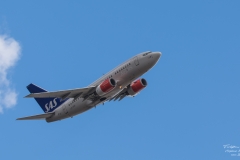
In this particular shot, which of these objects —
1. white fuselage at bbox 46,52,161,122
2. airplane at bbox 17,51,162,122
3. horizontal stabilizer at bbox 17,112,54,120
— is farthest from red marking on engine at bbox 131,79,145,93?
horizontal stabilizer at bbox 17,112,54,120

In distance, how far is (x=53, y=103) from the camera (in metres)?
76.4

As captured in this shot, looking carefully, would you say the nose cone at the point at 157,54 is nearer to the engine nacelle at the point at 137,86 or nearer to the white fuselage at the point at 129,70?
the white fuselage at the point at 129,70

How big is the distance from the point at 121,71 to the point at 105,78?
3155 mm

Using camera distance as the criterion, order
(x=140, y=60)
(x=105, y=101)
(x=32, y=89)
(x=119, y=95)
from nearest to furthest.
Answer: (x=140, y=60) < (x=105, y=101) < (x=119, y=95) < (x=32, y=89)

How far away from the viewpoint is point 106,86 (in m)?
64.6

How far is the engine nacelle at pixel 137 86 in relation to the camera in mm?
71250

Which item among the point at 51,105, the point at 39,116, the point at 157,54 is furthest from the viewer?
the point at 51,105

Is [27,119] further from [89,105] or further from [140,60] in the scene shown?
[140,60]

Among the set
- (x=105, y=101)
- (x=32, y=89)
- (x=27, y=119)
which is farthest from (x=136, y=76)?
(x=32, y=89)

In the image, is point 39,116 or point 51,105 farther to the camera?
point 51,105

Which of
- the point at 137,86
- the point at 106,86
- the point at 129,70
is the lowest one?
the point at 106,86

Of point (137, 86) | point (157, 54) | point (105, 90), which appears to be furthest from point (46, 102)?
point (157, 54)

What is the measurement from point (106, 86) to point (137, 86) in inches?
320

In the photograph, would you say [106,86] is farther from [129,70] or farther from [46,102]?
[46,102]
